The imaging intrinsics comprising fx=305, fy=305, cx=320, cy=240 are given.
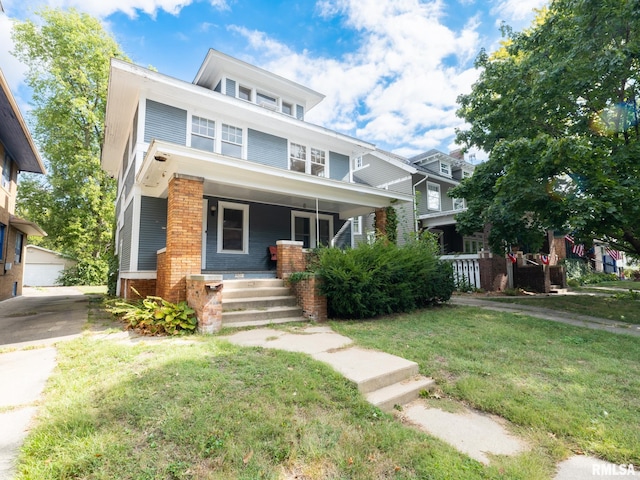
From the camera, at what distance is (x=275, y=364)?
3.39m

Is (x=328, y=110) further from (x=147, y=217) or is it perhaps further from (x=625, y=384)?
(x=625, y=384)

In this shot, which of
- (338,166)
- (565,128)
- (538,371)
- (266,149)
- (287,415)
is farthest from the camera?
(338,166)

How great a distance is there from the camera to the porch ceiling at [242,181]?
19.7 feet

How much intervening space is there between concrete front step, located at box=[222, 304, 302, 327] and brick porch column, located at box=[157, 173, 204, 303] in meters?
1.07

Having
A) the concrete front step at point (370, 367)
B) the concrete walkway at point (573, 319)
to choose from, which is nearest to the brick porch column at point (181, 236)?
the concrete front step at point (370, 367)

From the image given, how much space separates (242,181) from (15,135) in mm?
8965

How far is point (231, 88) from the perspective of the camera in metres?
10.9

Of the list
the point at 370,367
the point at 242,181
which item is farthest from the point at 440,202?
the point at 370,367

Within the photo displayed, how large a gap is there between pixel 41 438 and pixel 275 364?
192 cm

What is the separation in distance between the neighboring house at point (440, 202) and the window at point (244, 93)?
9.21 m

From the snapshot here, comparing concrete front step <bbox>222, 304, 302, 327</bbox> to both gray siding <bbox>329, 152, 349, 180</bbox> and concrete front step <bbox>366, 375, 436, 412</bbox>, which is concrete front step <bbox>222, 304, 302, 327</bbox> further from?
gray siding <bbox>329, 152, 349, 180</bbox>

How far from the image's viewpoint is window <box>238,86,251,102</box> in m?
11.2

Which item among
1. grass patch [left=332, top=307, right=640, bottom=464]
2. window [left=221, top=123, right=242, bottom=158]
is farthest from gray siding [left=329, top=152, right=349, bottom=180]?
grass patch [left=332, top=307, right=640, bottom=464]

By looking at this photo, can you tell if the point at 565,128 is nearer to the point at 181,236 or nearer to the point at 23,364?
the point at 181,236
